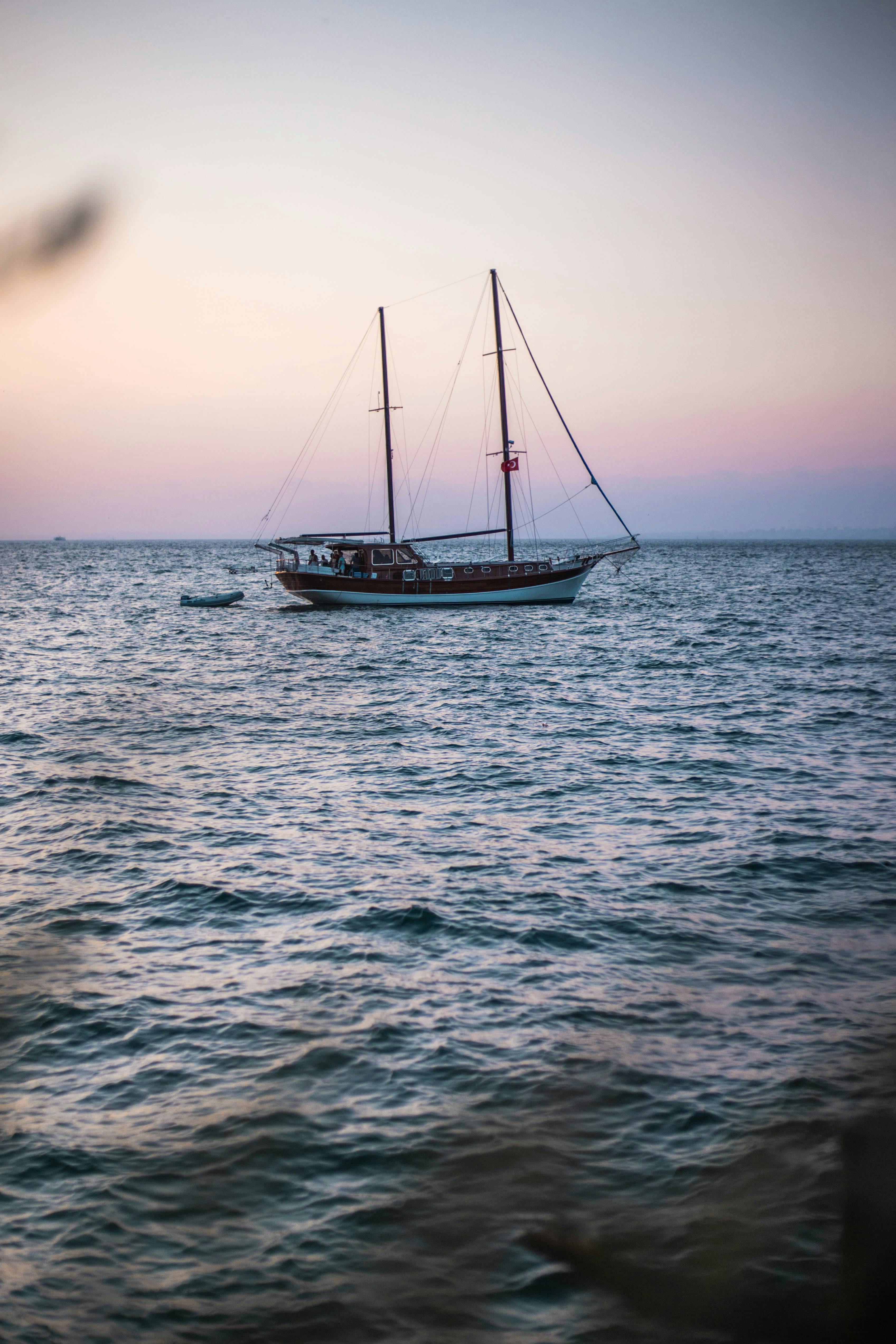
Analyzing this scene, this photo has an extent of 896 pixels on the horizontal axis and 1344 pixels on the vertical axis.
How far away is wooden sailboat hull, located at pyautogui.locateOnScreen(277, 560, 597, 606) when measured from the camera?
185ft

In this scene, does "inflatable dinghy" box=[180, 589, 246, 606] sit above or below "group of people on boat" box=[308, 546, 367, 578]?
below

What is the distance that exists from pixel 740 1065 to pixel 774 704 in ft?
65.3

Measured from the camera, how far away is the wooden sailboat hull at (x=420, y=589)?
185 ft

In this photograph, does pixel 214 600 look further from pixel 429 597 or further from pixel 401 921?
pixel 401 921

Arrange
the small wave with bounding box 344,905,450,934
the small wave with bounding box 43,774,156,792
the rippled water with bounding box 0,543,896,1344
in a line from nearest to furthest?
the rippled water with bounding box 0,543,896,1344 < the small wave with bounding box 344,905,450,934 < the small wave with bounding box 43,774,156,792

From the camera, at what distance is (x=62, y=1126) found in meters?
7.29

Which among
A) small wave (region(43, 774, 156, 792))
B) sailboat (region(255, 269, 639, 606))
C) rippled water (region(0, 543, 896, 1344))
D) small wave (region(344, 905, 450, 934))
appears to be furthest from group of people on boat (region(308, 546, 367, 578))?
small wave (region(344, 905, 450, 934))

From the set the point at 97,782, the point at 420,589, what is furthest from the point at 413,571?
the point at 97,782

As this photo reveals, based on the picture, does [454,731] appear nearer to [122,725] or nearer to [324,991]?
[122,725]

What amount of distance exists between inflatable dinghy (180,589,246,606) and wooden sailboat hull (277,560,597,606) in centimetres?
1015

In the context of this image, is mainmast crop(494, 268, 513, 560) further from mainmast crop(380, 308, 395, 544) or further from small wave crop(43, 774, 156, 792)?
small wave crop(43, 774, 156, 792)

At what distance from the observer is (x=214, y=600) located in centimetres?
6744

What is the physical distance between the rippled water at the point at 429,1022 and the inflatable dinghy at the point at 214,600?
45177 mm

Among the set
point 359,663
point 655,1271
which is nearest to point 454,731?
point 359,663
